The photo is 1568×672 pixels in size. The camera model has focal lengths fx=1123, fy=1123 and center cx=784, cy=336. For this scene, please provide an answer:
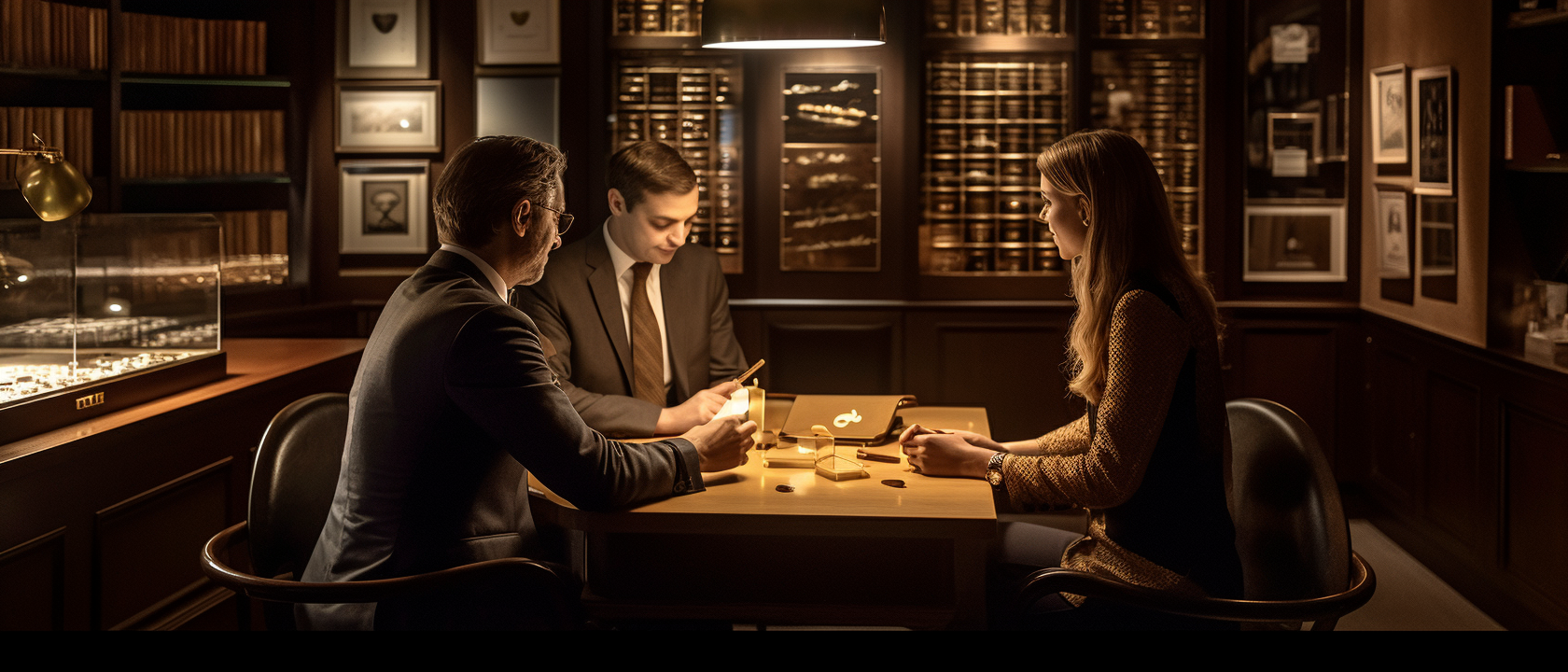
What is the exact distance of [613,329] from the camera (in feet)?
9.93

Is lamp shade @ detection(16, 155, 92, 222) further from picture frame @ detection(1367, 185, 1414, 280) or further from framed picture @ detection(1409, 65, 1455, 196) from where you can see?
picture frame @ detection(1367, 185, 1414, 280)

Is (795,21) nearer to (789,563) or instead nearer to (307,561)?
(789,563)

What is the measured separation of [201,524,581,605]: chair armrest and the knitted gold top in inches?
34.1

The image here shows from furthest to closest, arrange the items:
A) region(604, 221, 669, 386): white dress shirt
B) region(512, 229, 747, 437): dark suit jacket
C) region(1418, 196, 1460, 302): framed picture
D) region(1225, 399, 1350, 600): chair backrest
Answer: region(1418, 196, 1460, 302): framed picture → region(604, 221, 669, 386): white dress shirt → region(512, 229, 747, 437): dark suit jacket → region(1225, 399, 1350, 600): chair backrest

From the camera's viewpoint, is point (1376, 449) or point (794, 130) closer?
point (1376, 449)

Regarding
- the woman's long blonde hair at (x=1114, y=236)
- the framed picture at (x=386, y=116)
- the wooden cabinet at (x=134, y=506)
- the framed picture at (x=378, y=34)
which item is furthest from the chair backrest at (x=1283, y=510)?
the framed picture at (x=378, y=34)

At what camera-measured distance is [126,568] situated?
2.62 m

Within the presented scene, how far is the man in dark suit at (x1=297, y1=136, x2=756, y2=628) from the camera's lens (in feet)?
5.64

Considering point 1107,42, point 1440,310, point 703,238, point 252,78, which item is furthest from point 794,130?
point 1440,310

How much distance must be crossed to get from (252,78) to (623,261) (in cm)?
266

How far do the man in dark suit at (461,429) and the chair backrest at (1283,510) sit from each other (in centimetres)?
105

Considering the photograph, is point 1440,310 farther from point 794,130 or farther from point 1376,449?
point 794,130

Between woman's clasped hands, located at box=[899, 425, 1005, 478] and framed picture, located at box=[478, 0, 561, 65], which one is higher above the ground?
framed picture, located at box=[478, 0, 561, 65]

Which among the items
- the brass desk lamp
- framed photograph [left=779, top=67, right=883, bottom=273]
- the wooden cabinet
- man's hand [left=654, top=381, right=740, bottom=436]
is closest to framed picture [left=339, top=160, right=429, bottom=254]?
framed photograph [left=779, top=67, right=883, bottom=273]
